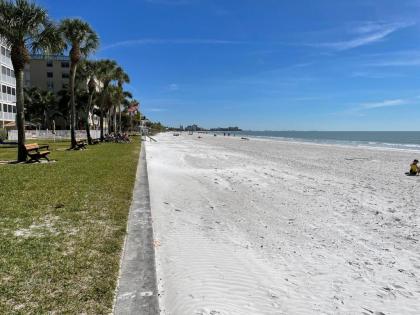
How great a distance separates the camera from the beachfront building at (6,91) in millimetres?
48625

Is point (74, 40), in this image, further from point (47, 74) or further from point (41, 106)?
point (47, 74)

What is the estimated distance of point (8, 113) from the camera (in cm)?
5131

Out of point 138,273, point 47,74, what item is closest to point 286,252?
point 138,273

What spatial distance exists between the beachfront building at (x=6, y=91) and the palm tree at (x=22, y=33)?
35.1 metres

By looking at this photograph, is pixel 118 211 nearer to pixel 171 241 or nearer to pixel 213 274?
pixel 171 241

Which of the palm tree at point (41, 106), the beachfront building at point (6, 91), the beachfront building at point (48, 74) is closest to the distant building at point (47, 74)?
the beachfront building at point (48, 74)

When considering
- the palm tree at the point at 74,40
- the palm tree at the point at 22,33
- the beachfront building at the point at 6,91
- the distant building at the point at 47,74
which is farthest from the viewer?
the distant building at the point at 47,74

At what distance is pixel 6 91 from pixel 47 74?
34.6 m

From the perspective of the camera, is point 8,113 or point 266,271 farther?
point 8,113

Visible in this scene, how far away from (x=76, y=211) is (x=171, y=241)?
211 centimetres

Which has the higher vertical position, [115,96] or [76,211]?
[115,96]

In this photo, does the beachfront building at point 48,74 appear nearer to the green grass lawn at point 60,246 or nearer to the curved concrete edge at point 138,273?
the green grass lawn at point 60,246

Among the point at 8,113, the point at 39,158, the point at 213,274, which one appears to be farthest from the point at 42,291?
the point at 8,113

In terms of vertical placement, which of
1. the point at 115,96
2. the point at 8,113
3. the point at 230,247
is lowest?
the point at 230,247
